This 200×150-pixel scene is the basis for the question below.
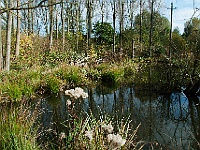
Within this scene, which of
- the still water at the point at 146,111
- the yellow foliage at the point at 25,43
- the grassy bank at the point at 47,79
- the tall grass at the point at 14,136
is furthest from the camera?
the yellow foliage at the point at 25,43

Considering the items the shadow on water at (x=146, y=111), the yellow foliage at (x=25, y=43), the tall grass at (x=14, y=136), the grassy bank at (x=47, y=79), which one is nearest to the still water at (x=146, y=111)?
the shadow on water at (x=146, y=111)

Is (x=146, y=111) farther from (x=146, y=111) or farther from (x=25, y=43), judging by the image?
(x=25, y=43)

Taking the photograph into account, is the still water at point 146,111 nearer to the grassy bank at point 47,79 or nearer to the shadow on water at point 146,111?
the shadow on water at point 146,111

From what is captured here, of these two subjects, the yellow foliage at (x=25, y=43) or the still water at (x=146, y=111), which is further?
the yellow foliage at (x=25, y=43)

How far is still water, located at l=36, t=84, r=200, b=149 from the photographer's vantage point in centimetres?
492

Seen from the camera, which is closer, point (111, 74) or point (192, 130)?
point (192, 130)

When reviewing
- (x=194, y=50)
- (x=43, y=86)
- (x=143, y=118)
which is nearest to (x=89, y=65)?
(x=43, y=86)

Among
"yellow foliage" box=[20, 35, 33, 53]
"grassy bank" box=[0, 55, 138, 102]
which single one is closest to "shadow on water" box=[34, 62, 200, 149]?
"grassy bank" box=[0, 55, 138, 102]

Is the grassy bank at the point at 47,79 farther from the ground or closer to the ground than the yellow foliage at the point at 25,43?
closer to the ground

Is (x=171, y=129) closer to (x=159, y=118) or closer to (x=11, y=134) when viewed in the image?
(x=159, y=118)

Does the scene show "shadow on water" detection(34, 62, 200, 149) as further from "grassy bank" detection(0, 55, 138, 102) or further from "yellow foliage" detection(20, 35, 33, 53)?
"yellow foliage" detection(20, 35, 33, 53)

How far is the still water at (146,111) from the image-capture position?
492 centimetres

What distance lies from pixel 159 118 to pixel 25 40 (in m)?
14.3

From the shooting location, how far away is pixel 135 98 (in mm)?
8539
